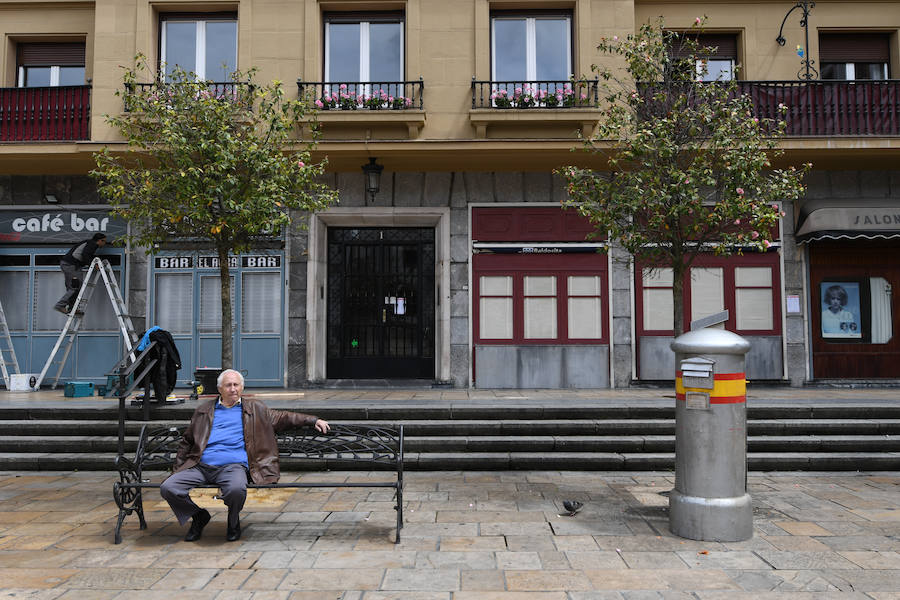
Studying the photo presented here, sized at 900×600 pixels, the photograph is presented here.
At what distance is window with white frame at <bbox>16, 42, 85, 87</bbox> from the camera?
13.1 meters

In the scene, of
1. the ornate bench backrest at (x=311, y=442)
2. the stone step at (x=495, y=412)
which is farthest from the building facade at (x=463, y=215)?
the ornate bench backrest at (x=311, y=442)

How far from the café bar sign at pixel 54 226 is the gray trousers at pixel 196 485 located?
29.3ft

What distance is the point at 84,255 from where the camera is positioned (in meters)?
12.1

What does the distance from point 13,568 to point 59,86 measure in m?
10.8

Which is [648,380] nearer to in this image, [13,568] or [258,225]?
[258,225]

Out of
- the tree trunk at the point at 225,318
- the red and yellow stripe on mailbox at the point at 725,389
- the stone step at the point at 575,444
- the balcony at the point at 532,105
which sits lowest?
the stone step at the point at 575,444

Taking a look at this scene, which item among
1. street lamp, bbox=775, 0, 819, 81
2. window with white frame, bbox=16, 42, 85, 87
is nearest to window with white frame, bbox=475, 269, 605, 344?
street lamp, bbox=775, 0, 819, 81

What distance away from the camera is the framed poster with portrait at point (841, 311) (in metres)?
12.5

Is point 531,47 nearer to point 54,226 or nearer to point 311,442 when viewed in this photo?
point 311,442

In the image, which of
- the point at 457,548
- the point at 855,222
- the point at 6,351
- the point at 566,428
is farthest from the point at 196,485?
the point at 855,222

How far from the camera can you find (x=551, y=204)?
12406 millimetres

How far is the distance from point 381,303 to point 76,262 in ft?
18.3

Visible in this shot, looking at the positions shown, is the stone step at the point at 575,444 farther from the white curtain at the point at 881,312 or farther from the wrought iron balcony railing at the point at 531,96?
the wrought iron balcony railing at the point at 531,96

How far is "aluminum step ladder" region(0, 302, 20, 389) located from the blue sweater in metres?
8.78
